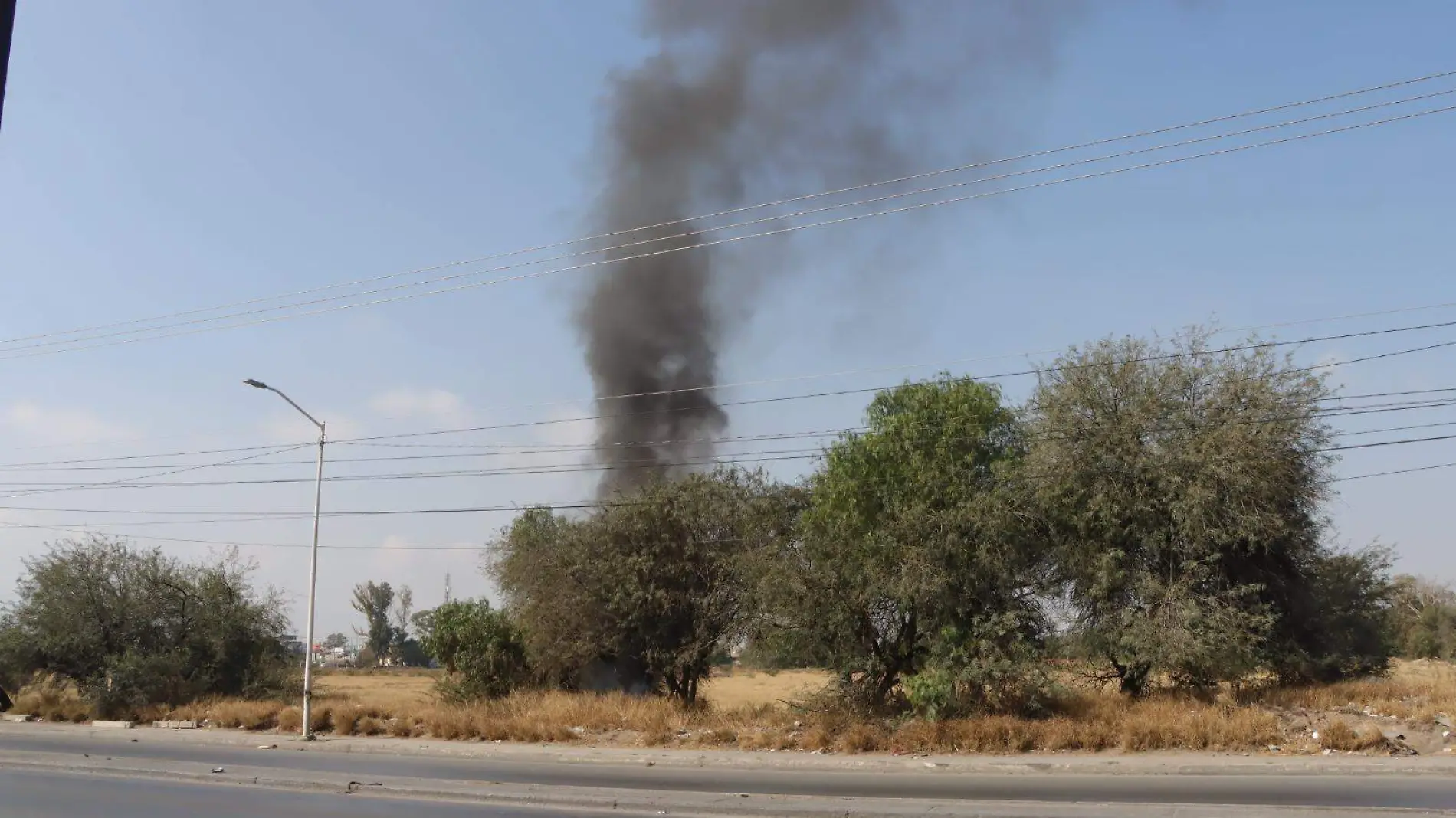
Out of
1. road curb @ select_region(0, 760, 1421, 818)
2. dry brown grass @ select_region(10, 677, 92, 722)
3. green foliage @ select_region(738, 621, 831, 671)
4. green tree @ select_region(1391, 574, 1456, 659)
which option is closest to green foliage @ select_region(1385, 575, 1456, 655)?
green tree @ select_region(1391, 574, 1456, 659)

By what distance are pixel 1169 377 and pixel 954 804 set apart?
14.0 metres

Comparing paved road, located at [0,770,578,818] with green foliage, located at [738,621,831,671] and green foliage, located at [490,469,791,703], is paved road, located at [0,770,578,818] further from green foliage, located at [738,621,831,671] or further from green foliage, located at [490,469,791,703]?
green foliage, located at [490,469,791,703]

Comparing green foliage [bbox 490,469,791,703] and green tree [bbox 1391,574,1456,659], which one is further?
green tree [bbox 1391,574,1456,659]

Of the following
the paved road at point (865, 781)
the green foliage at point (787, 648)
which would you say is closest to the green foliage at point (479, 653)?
the paved road at point (865, 781)

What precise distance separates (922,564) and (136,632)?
Answer: 2678cm

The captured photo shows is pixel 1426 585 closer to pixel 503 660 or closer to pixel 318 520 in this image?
pixel 503 660

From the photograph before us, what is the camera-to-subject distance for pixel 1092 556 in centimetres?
2344

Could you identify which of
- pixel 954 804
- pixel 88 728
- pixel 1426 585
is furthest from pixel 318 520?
pixel 1426 585

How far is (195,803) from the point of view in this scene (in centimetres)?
1488

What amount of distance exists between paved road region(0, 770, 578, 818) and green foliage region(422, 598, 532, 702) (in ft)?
44.7

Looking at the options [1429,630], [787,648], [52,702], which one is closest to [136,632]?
[52,702]

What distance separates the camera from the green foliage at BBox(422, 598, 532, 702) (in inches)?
1228

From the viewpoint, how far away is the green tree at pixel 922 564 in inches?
878

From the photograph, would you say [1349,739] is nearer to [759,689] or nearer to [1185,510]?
[1185,510]
